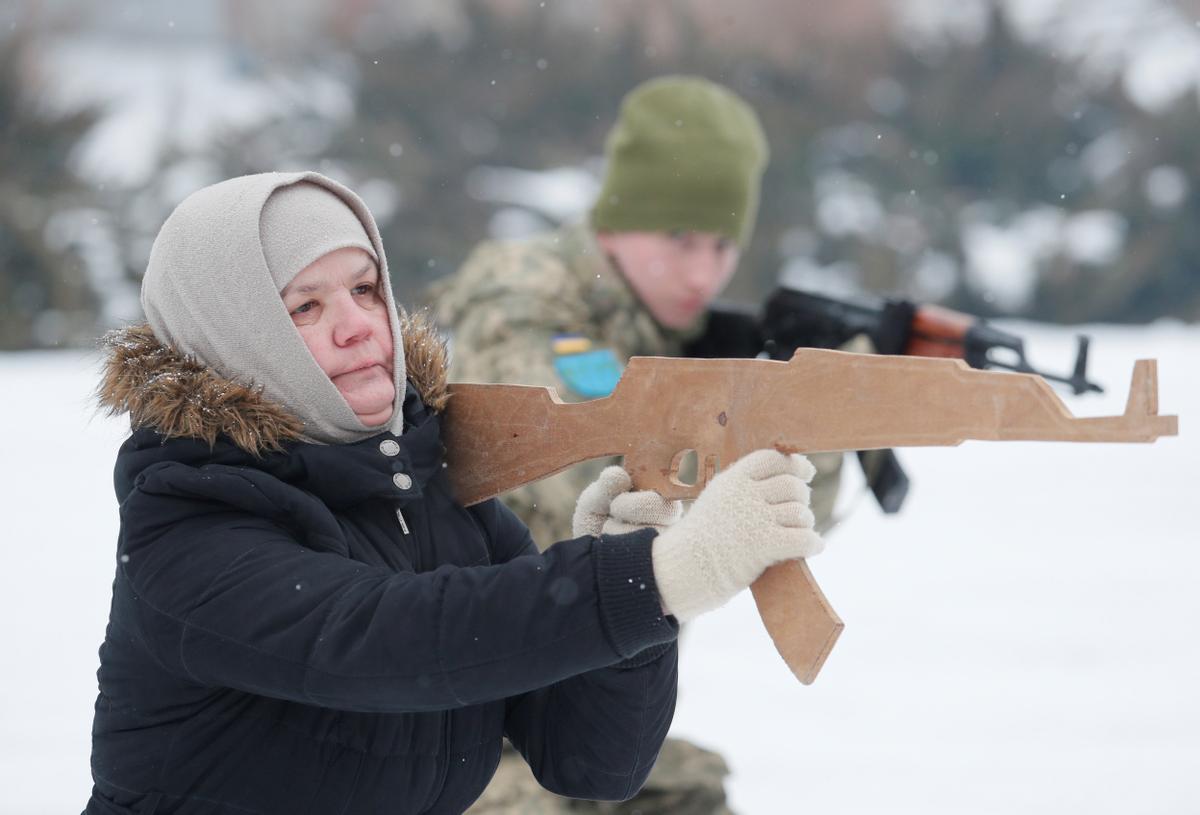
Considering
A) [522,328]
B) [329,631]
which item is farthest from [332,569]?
[522,328]

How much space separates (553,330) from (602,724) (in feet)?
5.54

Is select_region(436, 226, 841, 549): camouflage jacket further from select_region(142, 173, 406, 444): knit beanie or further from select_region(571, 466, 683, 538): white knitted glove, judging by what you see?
select_region(142, 173, 406, 444): knit beanie

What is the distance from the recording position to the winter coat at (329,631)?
5.07 feet

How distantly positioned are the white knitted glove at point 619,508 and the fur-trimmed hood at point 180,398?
46cm

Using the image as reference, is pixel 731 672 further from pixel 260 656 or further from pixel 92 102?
pixel 92 102

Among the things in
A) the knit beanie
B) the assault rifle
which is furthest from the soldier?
the knit beanie

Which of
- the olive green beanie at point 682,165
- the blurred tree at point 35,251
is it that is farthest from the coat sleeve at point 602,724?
the blurred tree at point 35,251

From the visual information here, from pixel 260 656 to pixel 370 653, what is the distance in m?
0.14

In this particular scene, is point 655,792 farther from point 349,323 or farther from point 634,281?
point 349,323

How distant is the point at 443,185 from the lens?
1133cm

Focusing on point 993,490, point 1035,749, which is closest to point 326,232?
point 1035,749

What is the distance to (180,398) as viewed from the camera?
172cm

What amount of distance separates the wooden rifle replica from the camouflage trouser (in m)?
1.36

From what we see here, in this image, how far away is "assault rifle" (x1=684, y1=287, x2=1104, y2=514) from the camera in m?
3.24
